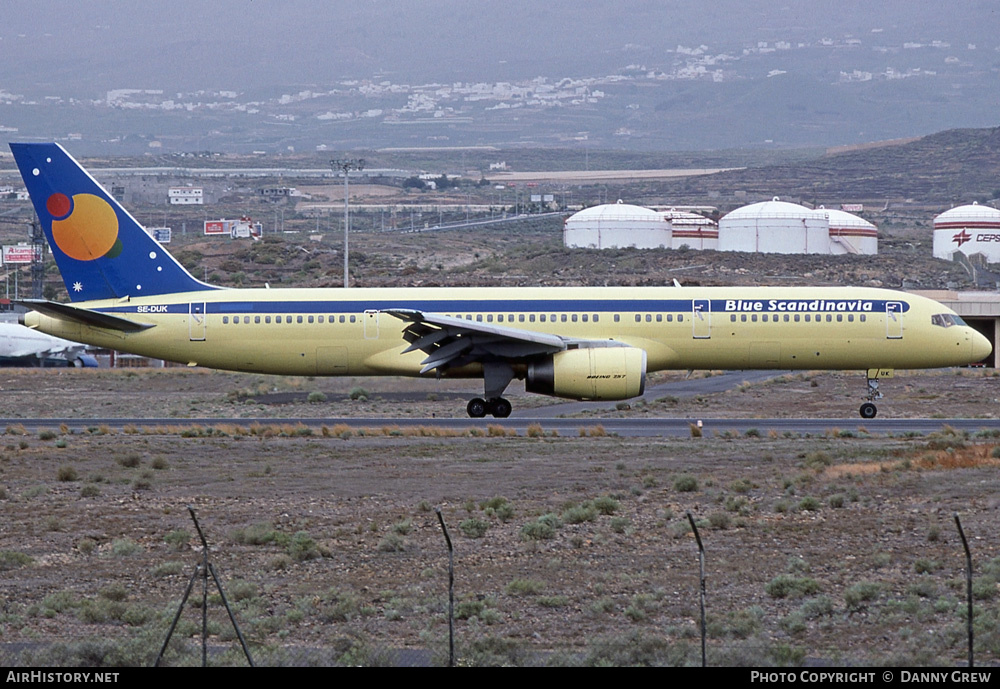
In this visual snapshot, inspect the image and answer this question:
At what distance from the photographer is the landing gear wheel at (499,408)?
37.9 m

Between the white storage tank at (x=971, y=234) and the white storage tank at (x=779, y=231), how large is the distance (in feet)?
41.0

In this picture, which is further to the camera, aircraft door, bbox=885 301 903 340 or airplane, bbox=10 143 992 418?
aircraft door, bbox=885 301 903 340

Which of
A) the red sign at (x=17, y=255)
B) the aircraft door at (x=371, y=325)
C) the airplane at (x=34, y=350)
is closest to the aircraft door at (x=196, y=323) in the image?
the aircraft door at (x=371, y=325)

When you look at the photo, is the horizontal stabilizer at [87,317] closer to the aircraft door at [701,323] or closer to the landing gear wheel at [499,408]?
the landing gear wheel at [499,408]

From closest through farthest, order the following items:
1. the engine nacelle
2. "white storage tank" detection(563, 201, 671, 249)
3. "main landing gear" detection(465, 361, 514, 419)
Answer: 1. the engine nacelle
2. "main landing gear" detection(465, 361, 514, 419)
3. "white storage tank" detection(563, 201, 671, 249)

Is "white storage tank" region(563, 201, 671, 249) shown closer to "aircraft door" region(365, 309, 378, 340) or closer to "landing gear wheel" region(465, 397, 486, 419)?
"landing gear wheel" region(465, 397, 486, 419)

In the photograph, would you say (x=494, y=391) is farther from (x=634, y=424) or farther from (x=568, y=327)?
(x=634, y=424)

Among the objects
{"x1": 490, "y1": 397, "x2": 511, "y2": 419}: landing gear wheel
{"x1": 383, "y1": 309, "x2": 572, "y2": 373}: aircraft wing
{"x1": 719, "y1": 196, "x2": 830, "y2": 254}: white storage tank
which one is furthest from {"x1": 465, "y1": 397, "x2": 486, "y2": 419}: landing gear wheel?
{"x1": 719, "y1": 196, "x2": 830, "y2": 254}: white storage tank

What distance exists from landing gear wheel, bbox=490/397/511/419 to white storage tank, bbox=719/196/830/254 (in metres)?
87.3

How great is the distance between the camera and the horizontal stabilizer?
117 feet

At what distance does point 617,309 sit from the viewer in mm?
37031

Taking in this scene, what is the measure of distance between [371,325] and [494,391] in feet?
13.1

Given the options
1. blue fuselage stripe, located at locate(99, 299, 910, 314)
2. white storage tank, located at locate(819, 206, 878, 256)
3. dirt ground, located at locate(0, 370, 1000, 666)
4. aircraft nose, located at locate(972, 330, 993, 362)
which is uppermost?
white storage tank, located at locate(819, 206, 878, 256)
